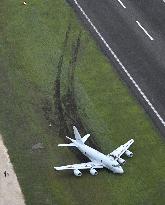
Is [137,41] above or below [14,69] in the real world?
above

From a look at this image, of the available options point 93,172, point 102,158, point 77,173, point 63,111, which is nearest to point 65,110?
point 63,111

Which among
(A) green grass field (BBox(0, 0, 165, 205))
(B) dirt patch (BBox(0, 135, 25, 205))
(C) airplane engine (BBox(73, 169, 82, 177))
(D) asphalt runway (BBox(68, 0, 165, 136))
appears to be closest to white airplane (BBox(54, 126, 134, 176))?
(C) airplane engine (BBox(73, 169, 82, 177))

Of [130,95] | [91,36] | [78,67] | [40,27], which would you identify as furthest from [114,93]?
[40,27]

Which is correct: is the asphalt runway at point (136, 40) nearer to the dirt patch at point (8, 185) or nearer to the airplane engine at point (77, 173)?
the airplane engine at point (77, 173)

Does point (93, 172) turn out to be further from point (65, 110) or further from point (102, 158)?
point (65, 110)

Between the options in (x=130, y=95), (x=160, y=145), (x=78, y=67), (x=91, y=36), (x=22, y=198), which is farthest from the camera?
(x=91, y=36)

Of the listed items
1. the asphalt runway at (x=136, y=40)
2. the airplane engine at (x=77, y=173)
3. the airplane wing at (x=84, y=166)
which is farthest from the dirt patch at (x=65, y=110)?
the asphalt runway at (x=136, y=40)

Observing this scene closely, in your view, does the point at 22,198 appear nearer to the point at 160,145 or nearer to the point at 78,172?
the point at 78,172
